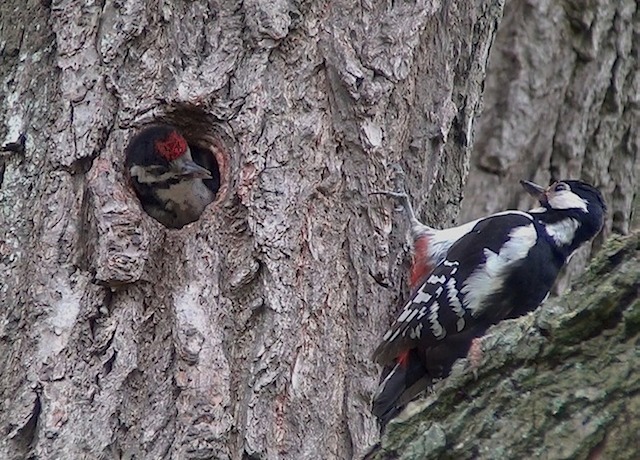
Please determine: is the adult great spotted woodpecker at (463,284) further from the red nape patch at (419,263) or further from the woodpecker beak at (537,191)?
the woodpecker beak at (537,191)

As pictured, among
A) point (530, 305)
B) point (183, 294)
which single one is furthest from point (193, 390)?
point (530, 305)

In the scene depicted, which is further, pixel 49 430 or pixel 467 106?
pixel 467 106

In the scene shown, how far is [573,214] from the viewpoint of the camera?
447 cm

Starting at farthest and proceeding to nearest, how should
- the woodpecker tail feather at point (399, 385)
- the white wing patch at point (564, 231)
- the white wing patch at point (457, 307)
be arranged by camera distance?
the white wing patch at point (564, 231)
the white wing patch at point (457, 307)
the woodpecker tail feather at point (399, 385)

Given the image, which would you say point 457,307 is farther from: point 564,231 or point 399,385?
point 564,231

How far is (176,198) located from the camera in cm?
428

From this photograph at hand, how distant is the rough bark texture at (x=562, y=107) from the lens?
17.2 feet

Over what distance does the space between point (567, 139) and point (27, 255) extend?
2673 mm

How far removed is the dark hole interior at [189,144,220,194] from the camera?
4.04 metres

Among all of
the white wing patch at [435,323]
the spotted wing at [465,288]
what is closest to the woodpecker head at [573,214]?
the spotted wing at [465,288]

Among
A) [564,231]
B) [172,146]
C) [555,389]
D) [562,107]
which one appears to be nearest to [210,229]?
[172,146]

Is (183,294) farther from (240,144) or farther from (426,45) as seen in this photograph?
(426,45)

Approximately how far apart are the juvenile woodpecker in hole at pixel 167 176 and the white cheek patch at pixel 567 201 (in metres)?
1.33

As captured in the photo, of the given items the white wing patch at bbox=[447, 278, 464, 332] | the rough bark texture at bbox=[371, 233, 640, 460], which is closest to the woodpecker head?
the white wing patch at bbox=[447, 278, 464, 332]
